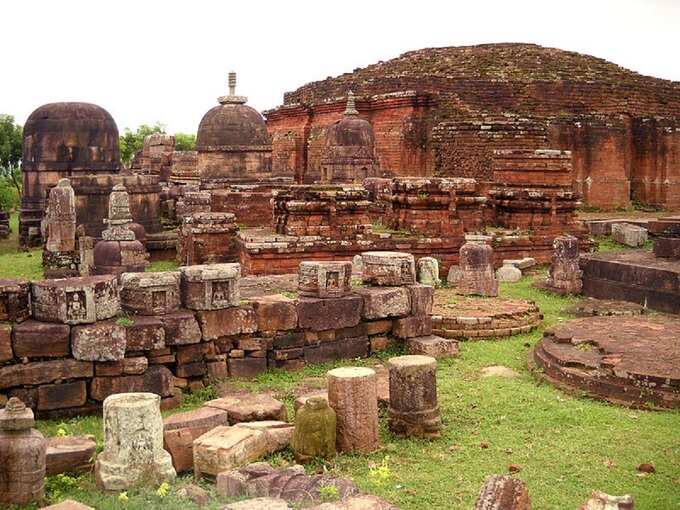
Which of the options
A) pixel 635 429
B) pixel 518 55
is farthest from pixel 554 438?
pixel 518 55

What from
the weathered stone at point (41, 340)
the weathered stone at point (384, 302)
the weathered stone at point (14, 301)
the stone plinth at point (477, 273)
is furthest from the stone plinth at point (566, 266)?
the weathered stone at point (14, 301)

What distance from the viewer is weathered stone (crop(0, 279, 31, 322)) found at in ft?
22.9

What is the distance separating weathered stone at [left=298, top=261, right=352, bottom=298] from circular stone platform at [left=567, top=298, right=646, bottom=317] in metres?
4.01

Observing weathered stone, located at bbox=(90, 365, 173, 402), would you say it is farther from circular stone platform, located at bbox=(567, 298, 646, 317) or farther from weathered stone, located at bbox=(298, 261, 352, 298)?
circular stone platform, located at bbox=(567, 298, 646, 317)

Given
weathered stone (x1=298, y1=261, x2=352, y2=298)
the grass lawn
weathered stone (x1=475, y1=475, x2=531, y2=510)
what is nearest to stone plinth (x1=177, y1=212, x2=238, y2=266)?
weathered stone (x1=298, y1=261, x2=352, y2=298)

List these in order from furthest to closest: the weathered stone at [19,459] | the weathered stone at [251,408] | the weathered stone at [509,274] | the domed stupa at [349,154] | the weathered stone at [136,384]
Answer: the domed stupa at [349,154] < the weathered stone at [509,274] < the weathered stone at [136,384] < the weathered stone at [251,408] < the weathered stone at [19,459]

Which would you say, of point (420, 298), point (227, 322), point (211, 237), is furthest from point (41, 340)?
point (211, 237)

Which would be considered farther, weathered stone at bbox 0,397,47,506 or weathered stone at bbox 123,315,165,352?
weathered stone at bbox 123,315,165,352

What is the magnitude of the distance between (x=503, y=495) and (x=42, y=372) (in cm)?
431

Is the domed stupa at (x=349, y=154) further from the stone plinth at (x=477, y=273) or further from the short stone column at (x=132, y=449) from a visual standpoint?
the short stone column at (x=132, y=449)

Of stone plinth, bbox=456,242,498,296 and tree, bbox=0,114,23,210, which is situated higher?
tree, bbox=0,114,23,210

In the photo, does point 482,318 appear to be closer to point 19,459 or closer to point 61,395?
point 61,395

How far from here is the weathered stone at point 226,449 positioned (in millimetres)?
5500

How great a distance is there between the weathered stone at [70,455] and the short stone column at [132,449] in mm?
252
